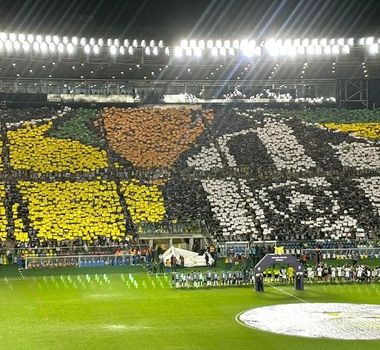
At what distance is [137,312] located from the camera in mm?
28750

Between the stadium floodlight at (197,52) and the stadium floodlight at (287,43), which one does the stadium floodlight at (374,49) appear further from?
the stadium floodlight at (197,52)

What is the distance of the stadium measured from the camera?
39.2 m

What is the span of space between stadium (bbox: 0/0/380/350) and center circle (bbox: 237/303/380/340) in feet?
5.24

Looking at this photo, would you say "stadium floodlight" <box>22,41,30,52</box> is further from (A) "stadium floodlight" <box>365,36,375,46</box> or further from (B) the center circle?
(B) the center circle

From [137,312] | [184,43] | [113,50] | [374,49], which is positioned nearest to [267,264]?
[137,312]

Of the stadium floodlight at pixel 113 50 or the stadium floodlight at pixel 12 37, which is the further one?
the stadium floodlight at pixel 113 50

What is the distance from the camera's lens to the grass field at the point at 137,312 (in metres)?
22.5

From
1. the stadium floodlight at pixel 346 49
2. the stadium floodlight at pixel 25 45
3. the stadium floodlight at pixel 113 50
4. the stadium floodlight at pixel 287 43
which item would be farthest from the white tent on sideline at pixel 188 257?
the stadium floodlight at pixel 346 49

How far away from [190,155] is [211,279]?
29.5m

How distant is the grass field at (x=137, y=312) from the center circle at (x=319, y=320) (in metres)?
0.81

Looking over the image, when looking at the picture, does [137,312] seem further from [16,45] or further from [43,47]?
[43,47]

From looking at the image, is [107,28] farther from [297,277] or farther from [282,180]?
[297,277]

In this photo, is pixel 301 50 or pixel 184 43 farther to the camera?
pixel 301 50

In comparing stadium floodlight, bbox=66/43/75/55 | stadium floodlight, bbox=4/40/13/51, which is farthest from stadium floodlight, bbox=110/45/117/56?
stadium floodlight, bbox=4/40/13/51
